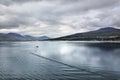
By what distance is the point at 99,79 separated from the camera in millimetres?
26594

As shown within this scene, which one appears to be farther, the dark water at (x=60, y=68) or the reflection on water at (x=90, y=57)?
the reflection on water at (x=90, y=57)

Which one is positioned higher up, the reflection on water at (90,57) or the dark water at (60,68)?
the reflection on water at (90,57)

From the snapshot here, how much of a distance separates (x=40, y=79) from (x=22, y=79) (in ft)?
9.19

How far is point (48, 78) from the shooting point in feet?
89.6

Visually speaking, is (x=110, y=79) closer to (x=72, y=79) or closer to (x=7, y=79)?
(x=72, y=79)

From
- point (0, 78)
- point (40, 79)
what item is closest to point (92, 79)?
point (40, 79)

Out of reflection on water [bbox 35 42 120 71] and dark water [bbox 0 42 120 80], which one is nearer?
dark water [bbox 0 42 120 80]

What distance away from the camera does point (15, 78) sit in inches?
1074

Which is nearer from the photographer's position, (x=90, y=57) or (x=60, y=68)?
(x=60, y=68)

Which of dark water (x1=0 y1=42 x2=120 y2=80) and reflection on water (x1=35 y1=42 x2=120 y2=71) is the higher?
reflection on water (x1=35 y1=42 x2=120 y2=71)

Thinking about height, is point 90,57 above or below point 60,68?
above

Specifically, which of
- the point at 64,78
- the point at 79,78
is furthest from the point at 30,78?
the point at 79,78

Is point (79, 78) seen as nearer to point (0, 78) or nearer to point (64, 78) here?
point (64, 78)

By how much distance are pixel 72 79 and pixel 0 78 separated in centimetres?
1158
